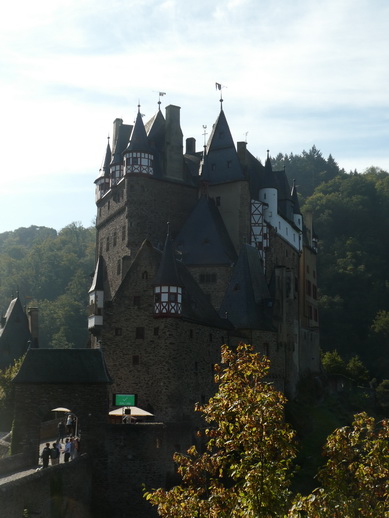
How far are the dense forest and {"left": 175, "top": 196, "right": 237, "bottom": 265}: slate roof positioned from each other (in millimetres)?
27738

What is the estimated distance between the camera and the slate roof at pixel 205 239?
50844 mm

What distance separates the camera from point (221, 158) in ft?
185

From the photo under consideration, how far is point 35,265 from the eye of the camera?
122 metres

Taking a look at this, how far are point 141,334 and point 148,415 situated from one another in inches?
185

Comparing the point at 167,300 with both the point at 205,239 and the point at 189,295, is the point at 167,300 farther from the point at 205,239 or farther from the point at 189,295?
the point at 205,239

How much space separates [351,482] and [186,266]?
35.6 meters

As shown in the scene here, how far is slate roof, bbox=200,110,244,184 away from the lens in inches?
2176

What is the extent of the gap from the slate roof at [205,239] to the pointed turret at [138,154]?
13.5ft

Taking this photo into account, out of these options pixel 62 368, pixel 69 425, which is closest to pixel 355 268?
pixel 69 425

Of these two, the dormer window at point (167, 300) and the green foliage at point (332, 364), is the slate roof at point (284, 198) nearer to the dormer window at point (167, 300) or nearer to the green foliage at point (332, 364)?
the green foliage at point (332, 364)

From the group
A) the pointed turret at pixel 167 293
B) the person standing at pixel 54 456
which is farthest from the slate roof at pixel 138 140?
the person standing at pixel 54 456

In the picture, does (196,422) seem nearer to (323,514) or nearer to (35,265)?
(323,514)

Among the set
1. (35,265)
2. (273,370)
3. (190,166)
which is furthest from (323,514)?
(35,265)

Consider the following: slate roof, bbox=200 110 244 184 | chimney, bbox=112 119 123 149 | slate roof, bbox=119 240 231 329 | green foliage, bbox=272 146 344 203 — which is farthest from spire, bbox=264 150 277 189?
green foliage, bbox=272 146 344 203
